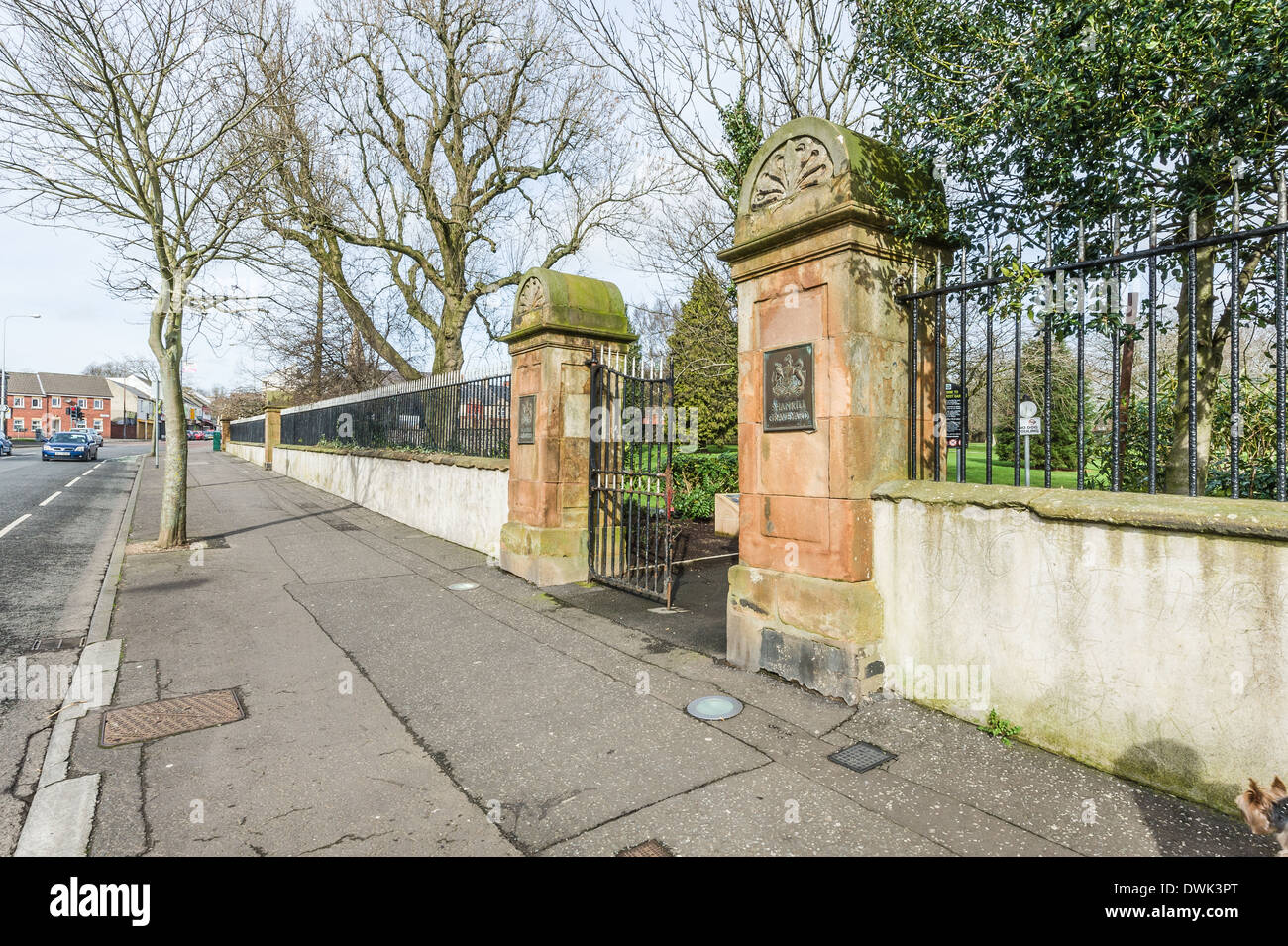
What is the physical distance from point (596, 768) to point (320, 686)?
7.78 feet

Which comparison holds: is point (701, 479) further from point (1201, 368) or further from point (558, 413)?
point (1201, 368)

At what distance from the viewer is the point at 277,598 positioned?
7.25 metres

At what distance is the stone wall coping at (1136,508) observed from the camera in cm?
281

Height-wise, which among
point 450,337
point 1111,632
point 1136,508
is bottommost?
point 1111,632

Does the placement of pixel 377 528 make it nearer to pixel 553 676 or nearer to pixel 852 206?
pixel 553 676

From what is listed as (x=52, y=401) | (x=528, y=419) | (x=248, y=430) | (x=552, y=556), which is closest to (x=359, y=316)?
(x=528, y=419)

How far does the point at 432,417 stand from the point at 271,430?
20.9m

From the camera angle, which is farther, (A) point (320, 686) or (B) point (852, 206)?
(A) point (320, 686)

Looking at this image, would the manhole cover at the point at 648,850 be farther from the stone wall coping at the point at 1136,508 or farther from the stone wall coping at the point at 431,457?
the stone wall coping at the point at 431,457

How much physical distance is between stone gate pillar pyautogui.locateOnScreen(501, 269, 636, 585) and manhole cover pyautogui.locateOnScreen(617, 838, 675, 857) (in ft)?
16.9

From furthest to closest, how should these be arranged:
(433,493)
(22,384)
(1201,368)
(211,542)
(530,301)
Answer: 1. (22,384)
2. (433,493)
3. (211,542)
4. (530,301)
5. (1201,368)

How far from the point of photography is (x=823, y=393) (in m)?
4.41

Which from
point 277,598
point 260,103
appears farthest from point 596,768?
point 260,103

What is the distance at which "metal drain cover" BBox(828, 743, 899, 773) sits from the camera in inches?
137
